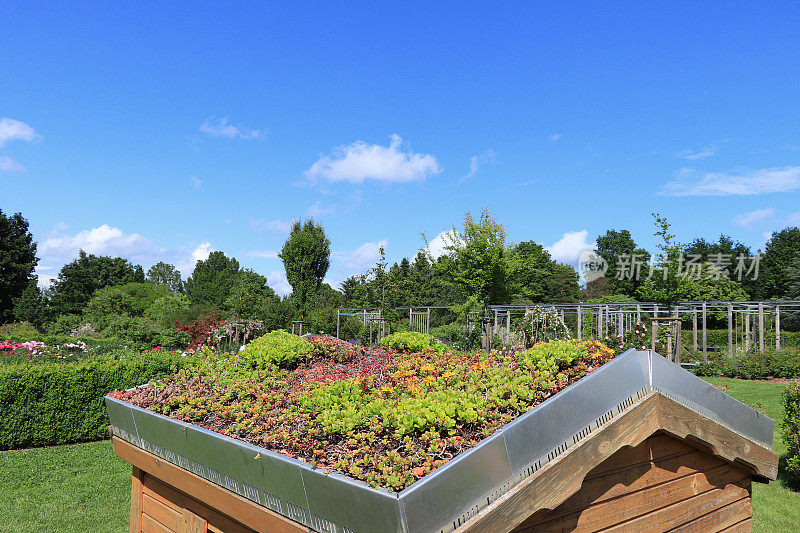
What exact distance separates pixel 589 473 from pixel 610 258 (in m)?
52.5

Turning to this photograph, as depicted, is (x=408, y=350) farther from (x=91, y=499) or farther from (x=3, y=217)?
(x=3, y=217)

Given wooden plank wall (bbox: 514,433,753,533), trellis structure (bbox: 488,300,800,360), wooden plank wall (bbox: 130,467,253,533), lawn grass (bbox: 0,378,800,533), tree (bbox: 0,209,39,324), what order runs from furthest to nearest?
tree (bbox: 0,209,39,324) → trellis structure (bbox: 488,300,800,360) → lawn grass (bbox: 0,378,800,533) → wooden plank wall (bbox: 130,467,253,533) → wooden plank wall (bbox: 514,433,753,533)

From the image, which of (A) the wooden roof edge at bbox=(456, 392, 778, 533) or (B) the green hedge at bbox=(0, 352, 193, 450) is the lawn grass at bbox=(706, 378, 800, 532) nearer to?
(A) the wooden roof edge at bbox=(456, 392, 778, 533)

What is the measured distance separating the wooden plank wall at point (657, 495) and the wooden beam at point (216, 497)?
3.45 feet

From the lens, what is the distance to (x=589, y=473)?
2.27 m

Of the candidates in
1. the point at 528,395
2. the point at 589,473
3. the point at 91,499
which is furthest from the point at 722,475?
the point at 91,499

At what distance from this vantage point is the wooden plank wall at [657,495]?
7.39 ft

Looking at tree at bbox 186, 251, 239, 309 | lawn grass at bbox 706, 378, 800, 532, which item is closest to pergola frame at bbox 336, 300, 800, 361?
lawn grass at bbox 706, 378, 800, 532

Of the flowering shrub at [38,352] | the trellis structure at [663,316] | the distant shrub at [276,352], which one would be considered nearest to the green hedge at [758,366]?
the trellis structure at [663,316]

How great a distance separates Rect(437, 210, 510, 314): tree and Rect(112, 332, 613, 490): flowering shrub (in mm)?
14714

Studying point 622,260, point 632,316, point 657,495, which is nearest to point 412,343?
point 657,495

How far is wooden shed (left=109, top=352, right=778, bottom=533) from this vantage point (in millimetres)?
1705

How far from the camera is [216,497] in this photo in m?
2.58

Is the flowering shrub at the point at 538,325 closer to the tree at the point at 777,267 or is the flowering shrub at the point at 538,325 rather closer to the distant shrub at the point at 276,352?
the distant shrub at the point at 276,352
